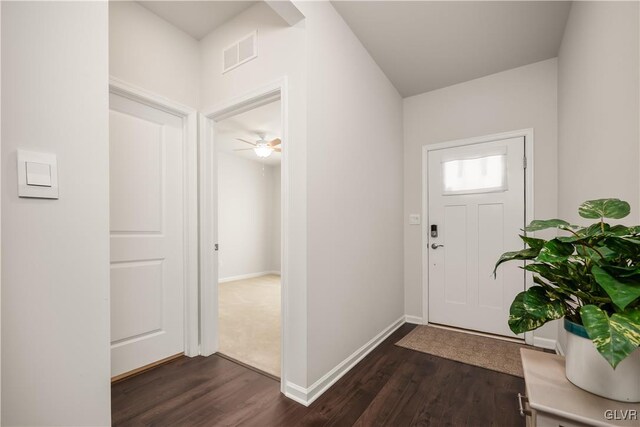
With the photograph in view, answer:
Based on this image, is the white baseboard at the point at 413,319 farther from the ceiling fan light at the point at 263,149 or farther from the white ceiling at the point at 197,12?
the white ceiling at the point at 197,12

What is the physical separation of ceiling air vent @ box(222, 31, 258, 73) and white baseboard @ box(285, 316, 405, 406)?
2331 millimetres

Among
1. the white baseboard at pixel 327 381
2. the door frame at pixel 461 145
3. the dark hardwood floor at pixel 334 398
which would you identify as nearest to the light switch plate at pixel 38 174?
the dark hardwood floor at pixel 334 398

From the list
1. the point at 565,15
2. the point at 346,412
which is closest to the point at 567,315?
the point at 346,412

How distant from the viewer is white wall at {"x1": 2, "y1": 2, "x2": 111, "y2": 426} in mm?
857

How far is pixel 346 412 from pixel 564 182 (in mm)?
2430

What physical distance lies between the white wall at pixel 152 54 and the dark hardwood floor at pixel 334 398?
2.17m

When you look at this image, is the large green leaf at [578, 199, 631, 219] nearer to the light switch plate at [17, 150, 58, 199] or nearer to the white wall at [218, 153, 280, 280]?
the light switch plate at [17, 150, 58, 199]

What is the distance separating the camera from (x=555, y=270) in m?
0.90

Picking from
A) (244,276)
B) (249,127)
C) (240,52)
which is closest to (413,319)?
(240,52)

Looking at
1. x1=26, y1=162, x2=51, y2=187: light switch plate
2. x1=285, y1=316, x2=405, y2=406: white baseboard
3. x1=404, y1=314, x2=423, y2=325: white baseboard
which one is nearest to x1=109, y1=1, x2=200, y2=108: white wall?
x1=26, y1=162, x2=51, y2=187: light switch plate

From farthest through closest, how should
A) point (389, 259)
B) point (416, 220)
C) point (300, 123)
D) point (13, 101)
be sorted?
point (416, 220) < point (389, 259) < point (300, 123) < point (13, 101)

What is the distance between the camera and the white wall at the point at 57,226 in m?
0.86

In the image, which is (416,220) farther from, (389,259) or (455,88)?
(455,88)

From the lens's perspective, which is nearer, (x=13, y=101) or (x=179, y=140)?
(x=13, y=101)
